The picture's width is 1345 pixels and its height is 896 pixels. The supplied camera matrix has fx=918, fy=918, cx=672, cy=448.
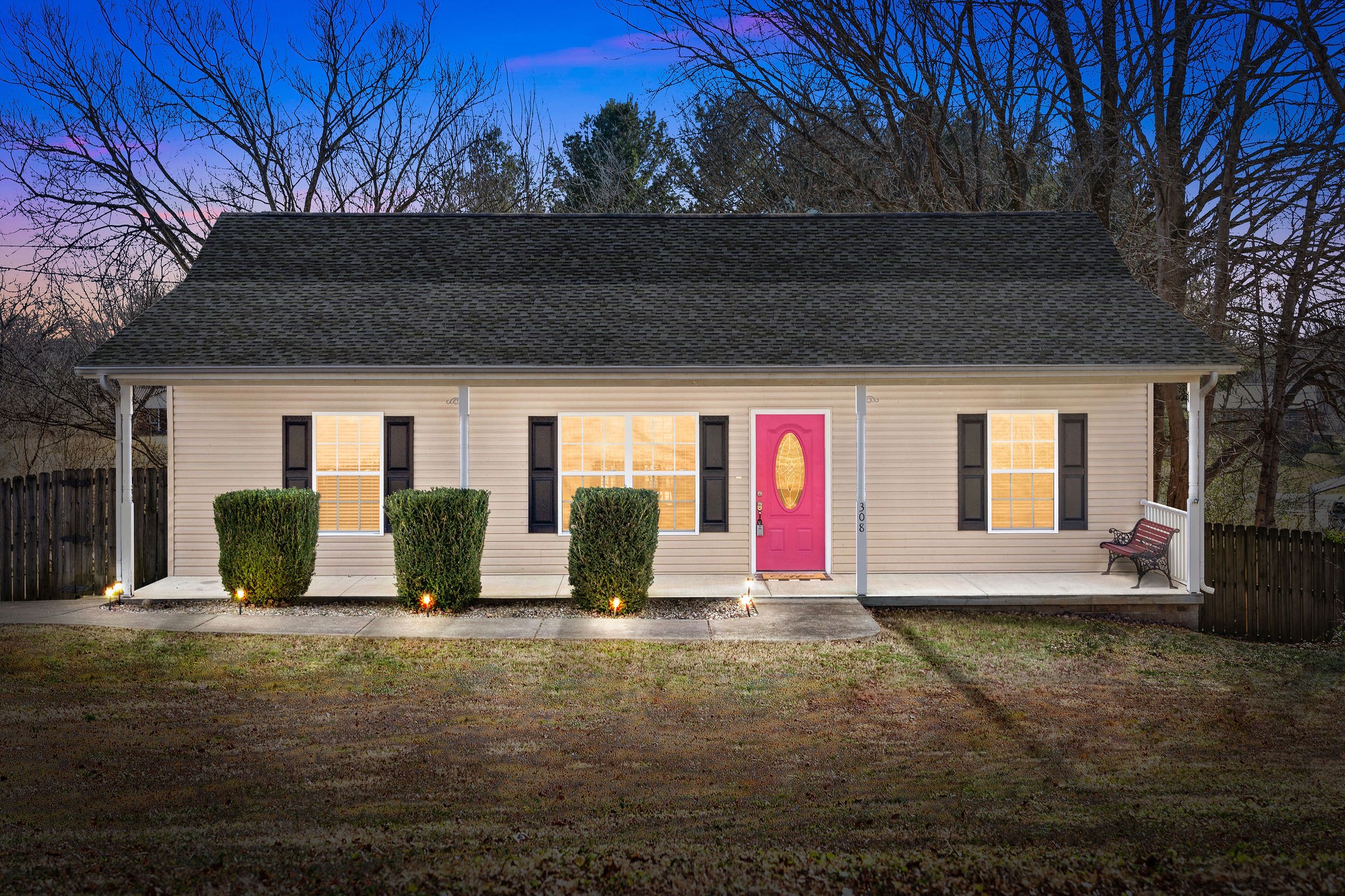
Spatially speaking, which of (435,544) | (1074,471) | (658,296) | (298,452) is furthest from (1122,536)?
(298,452)

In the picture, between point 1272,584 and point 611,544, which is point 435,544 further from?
point 1272,584

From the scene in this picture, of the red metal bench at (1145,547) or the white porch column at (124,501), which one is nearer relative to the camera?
the white porch column at (124,501)

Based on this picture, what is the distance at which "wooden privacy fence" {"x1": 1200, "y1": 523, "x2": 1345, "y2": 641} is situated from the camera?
10594 mm

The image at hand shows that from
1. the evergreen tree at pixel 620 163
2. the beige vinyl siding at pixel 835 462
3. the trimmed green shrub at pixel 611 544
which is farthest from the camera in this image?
the evergreen tree at pixel 620 163

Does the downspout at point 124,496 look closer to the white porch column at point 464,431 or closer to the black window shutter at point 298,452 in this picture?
the black window shutter at point 298,452

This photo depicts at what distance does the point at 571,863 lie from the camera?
171 inches

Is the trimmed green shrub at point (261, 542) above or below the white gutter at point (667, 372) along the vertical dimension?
below

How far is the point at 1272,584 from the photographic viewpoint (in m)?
11.2

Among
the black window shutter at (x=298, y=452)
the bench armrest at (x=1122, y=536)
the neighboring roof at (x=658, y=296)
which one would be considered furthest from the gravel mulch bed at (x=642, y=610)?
the bench armrest at (x=1122, y=536)

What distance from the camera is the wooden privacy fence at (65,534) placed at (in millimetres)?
10711

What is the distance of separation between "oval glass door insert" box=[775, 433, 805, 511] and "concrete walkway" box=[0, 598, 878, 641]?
79.0 inches

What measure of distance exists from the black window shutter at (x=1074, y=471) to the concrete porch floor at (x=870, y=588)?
72cm

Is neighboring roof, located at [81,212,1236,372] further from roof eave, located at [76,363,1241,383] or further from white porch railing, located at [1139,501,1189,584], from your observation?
white porch railing, located at [1139,501,1189,584]

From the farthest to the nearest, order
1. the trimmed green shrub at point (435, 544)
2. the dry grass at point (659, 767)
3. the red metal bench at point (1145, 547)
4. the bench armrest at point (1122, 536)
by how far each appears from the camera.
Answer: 1. the bench armrest at point (1122, 536)
2. the red metal bench at point (1145, 547)
3. the trimmed green shrub at point (435, 544)
4. the dry grass at point (659, 767)
